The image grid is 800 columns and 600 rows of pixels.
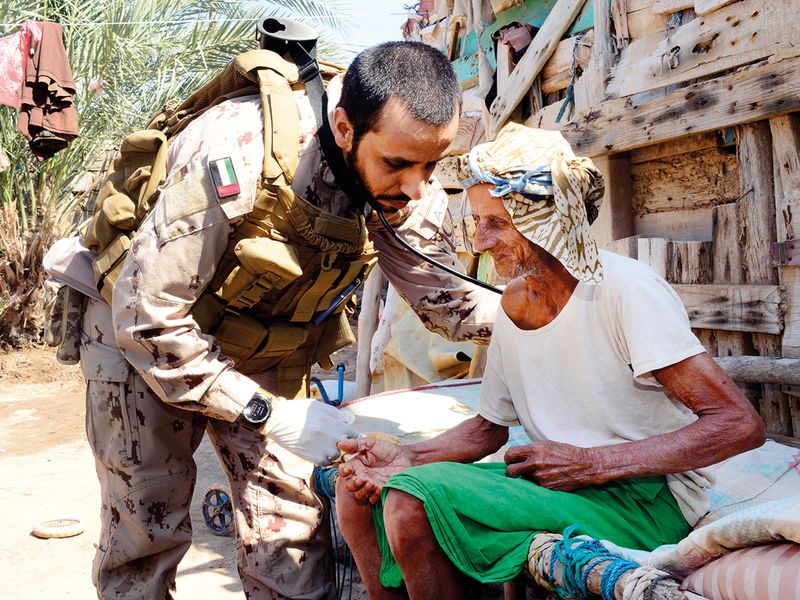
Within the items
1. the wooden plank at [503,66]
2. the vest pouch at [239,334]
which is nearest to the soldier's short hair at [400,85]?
the vest pouch at [239,334]

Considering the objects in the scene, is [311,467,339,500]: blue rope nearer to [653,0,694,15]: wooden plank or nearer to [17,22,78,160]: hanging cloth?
[653,0,694,15]: wooden plank

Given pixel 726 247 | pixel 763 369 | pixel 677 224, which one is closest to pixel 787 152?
pixel 726 247

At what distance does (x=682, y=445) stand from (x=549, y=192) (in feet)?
2.42

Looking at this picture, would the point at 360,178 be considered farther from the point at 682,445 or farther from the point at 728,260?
the point at 728,260

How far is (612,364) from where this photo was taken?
223 cm

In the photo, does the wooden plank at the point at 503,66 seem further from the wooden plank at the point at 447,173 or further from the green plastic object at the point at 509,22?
the wooden plank at the point at 447,173

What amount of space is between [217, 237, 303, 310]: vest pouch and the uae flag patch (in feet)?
0.57

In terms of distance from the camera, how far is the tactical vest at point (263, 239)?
8.43ft

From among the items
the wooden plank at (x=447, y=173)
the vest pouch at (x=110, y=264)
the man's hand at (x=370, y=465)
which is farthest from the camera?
the wooden plank at (x=447, y=173)

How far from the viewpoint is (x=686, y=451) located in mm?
2031

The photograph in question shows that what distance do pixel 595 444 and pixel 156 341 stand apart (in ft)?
4.34

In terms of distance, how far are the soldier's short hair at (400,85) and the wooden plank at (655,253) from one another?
1.95 meters

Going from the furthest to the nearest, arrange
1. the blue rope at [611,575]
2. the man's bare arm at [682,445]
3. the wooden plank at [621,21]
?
1. the wooden plank at [621,21]
2. the man's bare arm at [682,445]
3. the blue rope at [611,575]

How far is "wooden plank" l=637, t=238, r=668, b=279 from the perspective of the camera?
13.6 feet
